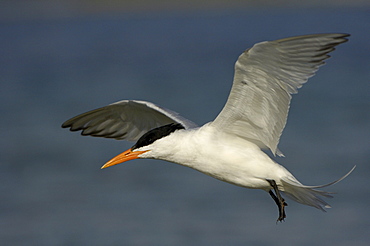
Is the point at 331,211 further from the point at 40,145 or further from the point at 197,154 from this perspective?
the point at 40,145

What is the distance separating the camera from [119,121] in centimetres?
686

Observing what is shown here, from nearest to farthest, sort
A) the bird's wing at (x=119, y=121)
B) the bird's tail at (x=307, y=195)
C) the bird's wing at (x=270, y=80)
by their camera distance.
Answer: the bird's wing at (x=270, y=80) → the bird's tail at (x=307, y=195) → the bird's wing at (x=119, y=121)

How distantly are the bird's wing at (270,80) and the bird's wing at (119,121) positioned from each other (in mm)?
1237

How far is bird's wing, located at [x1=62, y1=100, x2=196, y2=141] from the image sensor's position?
6656mm

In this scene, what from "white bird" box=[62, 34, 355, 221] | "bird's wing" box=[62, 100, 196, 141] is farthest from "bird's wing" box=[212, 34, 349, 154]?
"bird's wing" box=[62, 100, 196, 141]

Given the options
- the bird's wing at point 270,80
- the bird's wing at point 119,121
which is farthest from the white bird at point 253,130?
the bird's wing at point 119,121

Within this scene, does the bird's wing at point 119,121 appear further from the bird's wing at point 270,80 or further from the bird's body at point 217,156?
the bird's wing at point 270,80

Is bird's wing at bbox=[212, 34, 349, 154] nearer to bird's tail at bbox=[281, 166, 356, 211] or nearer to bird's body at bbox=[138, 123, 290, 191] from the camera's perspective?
bird's body at bbox=[138, 123, 290, 191]

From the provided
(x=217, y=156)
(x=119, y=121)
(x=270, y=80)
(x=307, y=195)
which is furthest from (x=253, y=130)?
(x=119, y=121)

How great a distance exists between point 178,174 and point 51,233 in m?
2.76

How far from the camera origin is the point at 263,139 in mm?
5633

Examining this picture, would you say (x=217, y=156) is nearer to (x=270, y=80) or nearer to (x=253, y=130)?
(x=253, y=130)

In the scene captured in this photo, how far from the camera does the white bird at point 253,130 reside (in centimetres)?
500

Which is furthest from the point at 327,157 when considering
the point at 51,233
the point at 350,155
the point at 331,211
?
the point at 51,233
